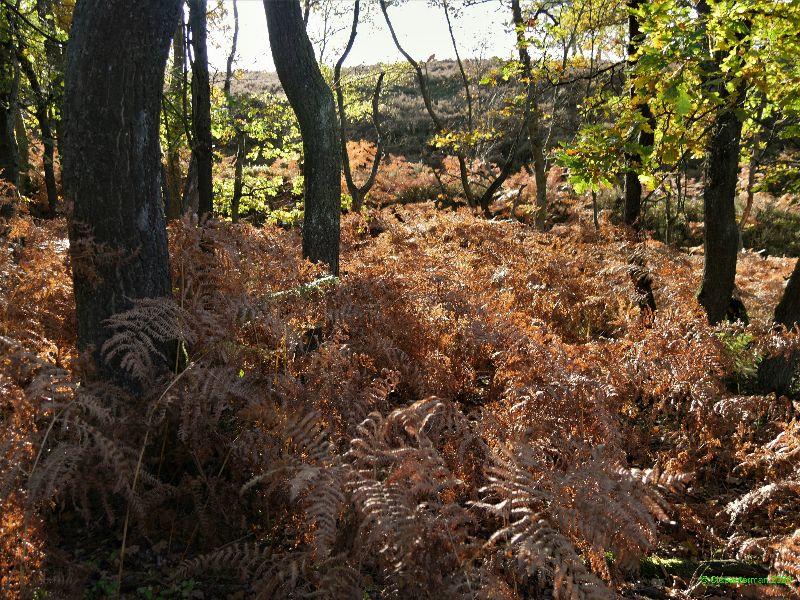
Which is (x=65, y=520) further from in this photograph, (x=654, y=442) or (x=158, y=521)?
(x=654, y=442)

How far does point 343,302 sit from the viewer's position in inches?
165

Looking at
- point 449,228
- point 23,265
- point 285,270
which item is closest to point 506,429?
point 285,270

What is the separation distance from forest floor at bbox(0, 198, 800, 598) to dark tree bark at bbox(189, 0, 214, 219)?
151 inches

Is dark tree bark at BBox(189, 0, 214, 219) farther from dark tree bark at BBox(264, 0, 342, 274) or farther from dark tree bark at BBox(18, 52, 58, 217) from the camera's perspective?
dark tree bark at BBox(264, 0, 342, 274)

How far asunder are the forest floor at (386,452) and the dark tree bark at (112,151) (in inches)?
10.5

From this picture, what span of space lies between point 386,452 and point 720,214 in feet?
17.6

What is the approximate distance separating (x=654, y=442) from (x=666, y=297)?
96.1 inches

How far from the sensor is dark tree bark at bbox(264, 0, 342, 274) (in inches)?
219

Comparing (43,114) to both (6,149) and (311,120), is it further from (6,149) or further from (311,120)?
(311,120)

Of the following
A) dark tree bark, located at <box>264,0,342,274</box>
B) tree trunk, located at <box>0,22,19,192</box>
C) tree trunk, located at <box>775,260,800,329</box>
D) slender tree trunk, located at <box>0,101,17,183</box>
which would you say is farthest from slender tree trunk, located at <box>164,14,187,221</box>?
tree trunk, located at <box>775,260,800,329</box>

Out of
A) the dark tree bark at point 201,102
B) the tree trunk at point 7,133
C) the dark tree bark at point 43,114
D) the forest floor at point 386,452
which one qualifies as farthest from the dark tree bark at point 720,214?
the tree trunk at point 7,133

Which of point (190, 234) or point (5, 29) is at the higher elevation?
point (5, 29)

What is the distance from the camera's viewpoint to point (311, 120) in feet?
18.7

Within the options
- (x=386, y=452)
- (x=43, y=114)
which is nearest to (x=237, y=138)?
(x=43, y=114)
